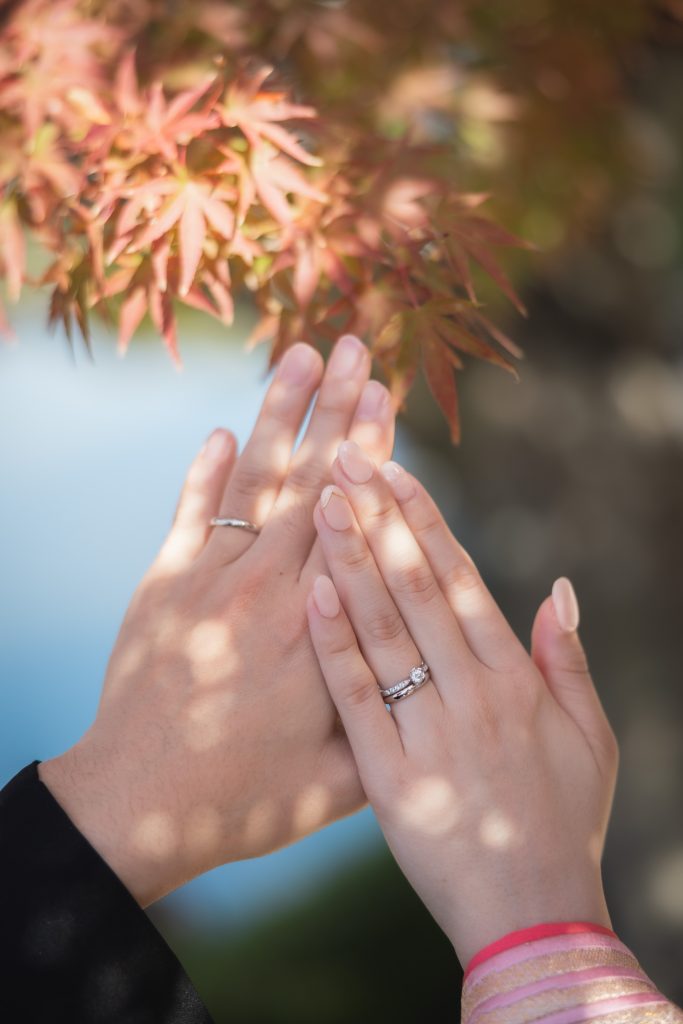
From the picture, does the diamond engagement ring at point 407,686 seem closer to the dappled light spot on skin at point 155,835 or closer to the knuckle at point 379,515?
the knuckle at point 379,515

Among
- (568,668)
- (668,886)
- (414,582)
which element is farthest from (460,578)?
(668,886)

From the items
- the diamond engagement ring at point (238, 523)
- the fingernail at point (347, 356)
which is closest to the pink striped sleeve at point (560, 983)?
the diamond engagement ring at point (238, 523)

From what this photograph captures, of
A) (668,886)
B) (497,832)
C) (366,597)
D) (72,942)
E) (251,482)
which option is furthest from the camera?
(668,886)

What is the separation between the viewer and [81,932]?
873 millimetres

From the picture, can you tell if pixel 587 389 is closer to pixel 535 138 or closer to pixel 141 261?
pixel 535 138

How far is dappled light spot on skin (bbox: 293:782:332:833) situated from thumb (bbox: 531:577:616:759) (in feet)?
1.04

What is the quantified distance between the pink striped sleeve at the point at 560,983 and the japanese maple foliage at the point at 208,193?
553mm

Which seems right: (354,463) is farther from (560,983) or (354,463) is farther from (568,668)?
(560,983)

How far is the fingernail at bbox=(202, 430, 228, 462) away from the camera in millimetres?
1229

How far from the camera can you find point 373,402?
117 cm

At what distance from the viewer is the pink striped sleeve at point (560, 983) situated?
0.85 metres

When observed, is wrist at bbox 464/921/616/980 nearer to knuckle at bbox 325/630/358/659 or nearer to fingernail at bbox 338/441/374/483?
knuckle at bbox 325/630/358/659

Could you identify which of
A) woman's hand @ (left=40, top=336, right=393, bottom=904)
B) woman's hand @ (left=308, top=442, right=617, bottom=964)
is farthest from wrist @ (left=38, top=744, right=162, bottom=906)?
woman's hand @ (left=308, top=442, right=617, bottom=964)

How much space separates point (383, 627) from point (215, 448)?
35cm
